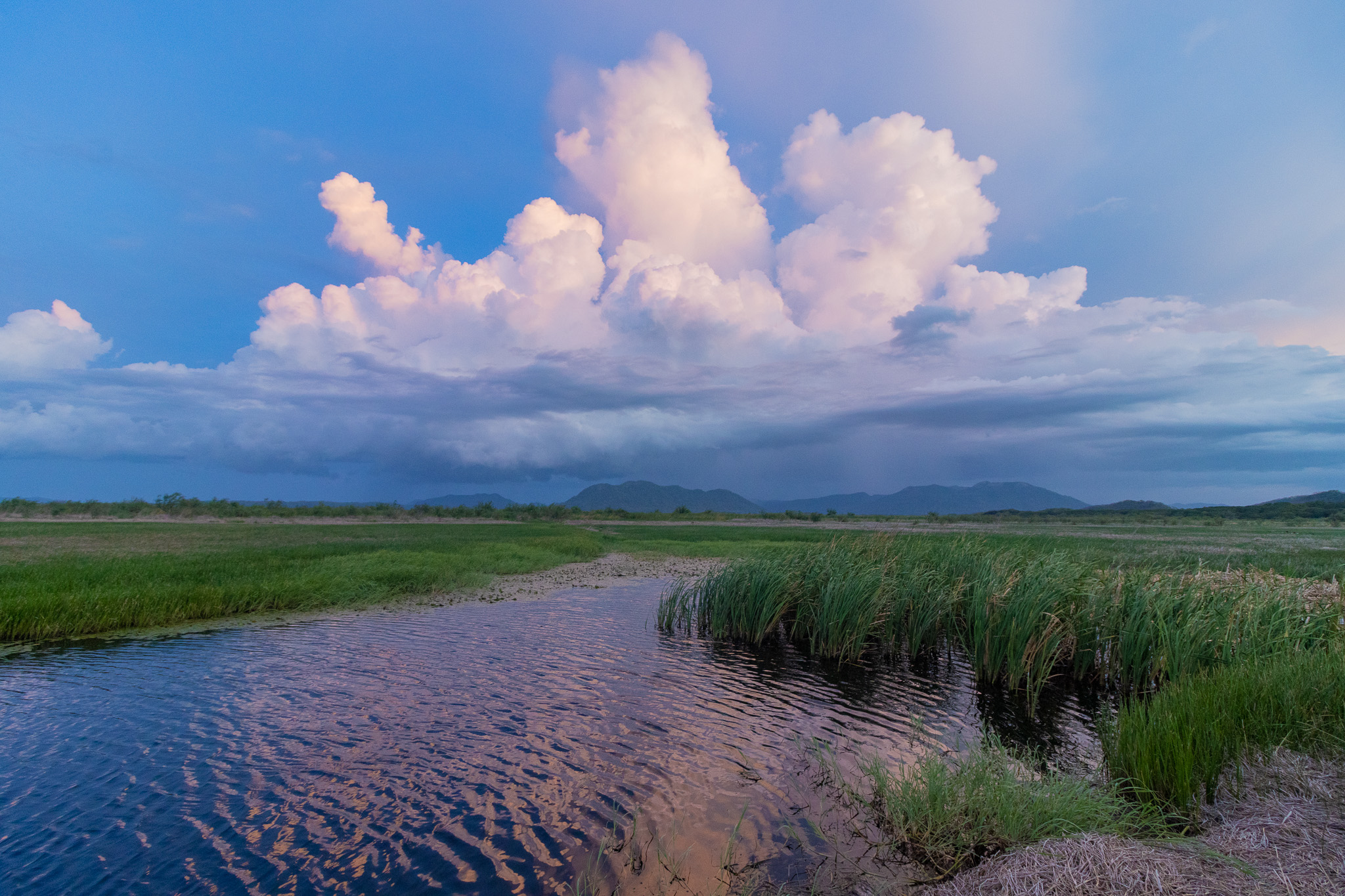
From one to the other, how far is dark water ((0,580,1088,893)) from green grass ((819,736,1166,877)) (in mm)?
1207

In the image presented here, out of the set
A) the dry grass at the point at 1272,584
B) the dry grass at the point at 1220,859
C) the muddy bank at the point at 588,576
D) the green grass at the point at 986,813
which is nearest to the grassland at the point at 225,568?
the muddy bank at the point at 588,576

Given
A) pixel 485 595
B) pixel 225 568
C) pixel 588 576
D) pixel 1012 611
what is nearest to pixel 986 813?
pixel 1012 611

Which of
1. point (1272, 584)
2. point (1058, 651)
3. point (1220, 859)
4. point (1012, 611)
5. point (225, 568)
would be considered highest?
point (1272, 584)

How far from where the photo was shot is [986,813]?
613 centimetres

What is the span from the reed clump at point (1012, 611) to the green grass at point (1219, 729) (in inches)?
74.5

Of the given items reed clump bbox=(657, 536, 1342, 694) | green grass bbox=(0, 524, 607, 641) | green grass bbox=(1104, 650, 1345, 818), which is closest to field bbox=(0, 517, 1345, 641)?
green grass bbox=(0, 524, 607, 641)

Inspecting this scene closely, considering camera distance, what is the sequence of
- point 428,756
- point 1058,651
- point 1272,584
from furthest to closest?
point 1058,651
point 1272,584
point 428,756

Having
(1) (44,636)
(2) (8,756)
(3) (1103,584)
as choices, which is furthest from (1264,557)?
(1) (44,636)

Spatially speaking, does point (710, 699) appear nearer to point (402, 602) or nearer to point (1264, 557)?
point (402, 602)

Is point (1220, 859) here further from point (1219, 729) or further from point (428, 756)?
point (428, 756)

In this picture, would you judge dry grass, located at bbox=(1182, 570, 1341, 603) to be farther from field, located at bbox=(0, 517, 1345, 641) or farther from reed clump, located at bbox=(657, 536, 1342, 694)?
field, located at bbox=(0, 517, 1345, 641)

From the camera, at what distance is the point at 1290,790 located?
5938mm

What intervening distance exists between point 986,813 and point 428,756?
7.56 meters

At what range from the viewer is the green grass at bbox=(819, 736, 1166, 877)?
231 inches
